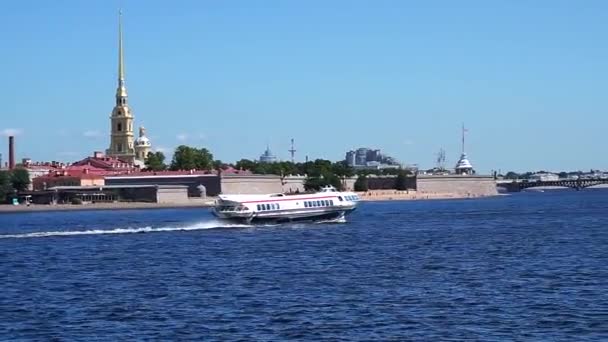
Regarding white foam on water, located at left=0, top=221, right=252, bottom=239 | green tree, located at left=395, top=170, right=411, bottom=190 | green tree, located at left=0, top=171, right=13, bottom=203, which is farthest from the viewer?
green tree, located at left=395, top=170, right=411, bottom=190

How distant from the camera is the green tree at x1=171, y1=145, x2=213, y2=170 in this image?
479 feet

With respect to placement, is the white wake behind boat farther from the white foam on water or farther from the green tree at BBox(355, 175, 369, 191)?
the green tree at BBox(355, 175, 369, 191)

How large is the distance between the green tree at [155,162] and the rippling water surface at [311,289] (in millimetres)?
101119

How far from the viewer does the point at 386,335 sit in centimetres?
1864

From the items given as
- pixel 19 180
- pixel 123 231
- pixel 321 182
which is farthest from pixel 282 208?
pixel 321 182

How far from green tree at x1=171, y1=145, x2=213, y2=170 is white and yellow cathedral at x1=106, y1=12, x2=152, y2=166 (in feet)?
22.0

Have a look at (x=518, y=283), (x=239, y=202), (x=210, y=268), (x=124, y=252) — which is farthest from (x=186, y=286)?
(x=239, y=202)

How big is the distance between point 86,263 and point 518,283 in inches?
514

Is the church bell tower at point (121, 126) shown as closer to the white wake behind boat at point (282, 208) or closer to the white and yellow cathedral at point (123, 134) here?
the white and yellow cathedral at point (123, 134)

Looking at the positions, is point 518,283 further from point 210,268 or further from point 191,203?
point 191,203

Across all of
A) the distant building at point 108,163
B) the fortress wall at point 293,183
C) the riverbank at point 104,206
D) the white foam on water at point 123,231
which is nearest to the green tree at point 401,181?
the fortress wall at point 293,183

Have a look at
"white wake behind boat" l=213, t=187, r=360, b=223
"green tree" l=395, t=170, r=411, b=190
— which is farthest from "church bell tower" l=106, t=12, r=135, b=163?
"white wake behind boat" l=213, t=187, r=360, b=223

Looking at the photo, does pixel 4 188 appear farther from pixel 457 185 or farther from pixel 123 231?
pixel 457 185

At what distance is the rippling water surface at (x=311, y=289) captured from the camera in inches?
758
